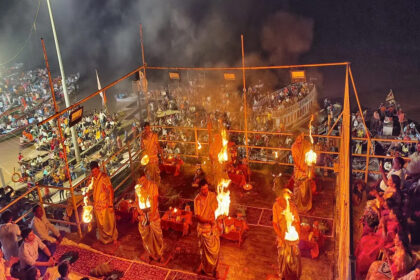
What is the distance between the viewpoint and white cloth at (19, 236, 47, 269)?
6.67 meters

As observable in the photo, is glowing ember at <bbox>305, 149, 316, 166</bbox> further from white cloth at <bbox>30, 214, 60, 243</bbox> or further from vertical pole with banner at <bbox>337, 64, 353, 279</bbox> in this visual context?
white cloth at <bbox>30, 214, 60, 243</bbox>

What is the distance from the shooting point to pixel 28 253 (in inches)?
263

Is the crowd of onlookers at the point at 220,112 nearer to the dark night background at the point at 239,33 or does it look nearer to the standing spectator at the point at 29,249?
the dark night background at the point at 239,33

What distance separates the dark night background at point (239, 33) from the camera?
47.3 metres

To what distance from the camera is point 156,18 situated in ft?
153

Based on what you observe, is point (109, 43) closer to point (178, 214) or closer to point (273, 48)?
point (273, 48)

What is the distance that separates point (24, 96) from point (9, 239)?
3939cm

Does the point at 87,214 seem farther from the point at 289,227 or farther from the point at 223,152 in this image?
the point at 289,227

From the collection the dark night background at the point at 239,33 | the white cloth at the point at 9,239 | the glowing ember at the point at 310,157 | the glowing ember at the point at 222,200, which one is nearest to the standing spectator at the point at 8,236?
the white cloth at the point at 9,239

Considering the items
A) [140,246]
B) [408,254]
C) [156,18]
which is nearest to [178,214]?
[140,246]

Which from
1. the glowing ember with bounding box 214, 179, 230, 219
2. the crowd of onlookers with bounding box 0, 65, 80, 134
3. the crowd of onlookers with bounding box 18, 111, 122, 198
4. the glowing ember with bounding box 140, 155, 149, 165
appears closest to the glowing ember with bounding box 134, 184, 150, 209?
the glowing ember with bounding box 214, 179, 230, 219

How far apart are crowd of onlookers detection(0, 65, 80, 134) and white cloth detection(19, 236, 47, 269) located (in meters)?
25.4

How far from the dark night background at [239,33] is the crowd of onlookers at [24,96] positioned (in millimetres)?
Result: 4643

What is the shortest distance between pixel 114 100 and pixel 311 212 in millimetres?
36251
